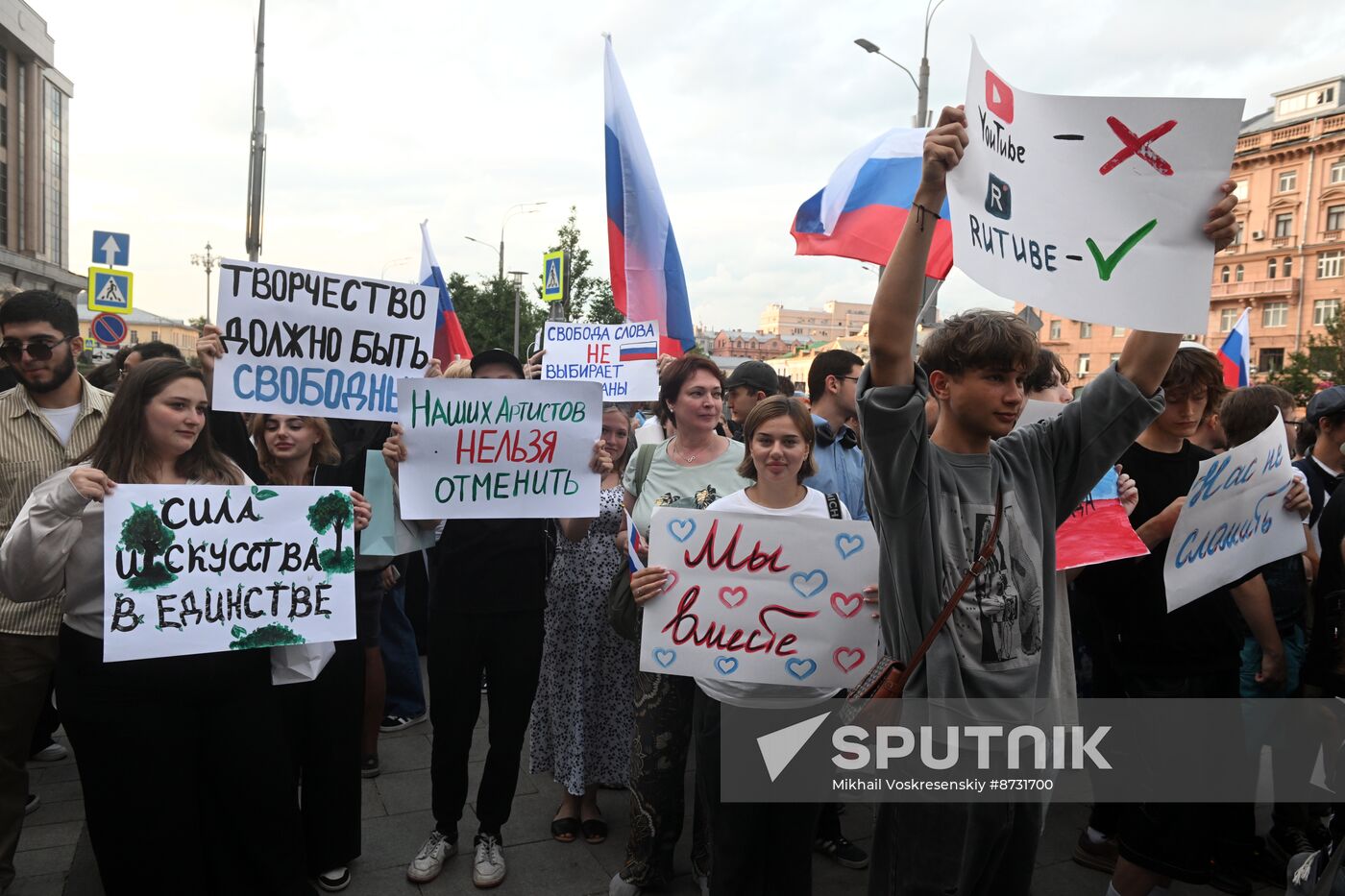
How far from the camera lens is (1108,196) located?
2.31m

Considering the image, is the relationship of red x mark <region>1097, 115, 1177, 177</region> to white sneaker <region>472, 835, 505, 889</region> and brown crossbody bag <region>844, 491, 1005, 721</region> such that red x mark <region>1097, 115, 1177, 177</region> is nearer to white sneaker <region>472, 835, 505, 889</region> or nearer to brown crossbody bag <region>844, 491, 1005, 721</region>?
brown crossbody bag <region>844, 491, 1005, 721</region>

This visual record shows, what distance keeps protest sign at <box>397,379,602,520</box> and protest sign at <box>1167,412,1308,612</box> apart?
2280mm

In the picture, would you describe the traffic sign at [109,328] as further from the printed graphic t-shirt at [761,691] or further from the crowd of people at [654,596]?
the printed graphic t-shirt at [761,691]

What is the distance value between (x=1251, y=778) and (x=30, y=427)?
5.29 m

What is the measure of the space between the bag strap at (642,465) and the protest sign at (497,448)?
279 millimetres

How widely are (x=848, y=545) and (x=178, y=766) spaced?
2245mm

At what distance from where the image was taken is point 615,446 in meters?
4.41

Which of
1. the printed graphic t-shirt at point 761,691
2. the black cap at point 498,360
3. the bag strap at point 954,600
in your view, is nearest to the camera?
the bag strap at point 954,600

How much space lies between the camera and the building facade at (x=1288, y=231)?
182 ft

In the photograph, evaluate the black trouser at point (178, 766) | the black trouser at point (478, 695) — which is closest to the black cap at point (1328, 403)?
the black trouser at point (478, 695)

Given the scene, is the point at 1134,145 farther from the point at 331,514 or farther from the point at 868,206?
the point at 868,206

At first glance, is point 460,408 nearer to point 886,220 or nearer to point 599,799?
point 599,799

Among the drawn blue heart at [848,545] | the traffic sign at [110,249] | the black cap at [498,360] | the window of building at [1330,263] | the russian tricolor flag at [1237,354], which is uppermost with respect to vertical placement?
the window of building at [1330,263]

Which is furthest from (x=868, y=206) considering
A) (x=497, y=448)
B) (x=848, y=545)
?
(x=848, y=545)
